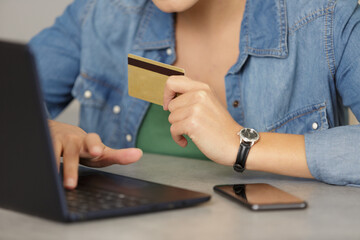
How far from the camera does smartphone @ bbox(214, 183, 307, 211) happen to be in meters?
0.75

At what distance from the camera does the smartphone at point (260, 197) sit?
75 centimetres

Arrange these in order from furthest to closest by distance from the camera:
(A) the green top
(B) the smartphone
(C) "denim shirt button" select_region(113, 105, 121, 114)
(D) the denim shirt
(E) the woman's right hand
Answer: (C) "denim shirt button" select_region(113, 105, 121, 114)
(A) the green top
(D) the denim shirt
(E) the woman's right hand
(B) the smartphone

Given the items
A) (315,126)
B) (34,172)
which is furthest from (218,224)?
(315,126)

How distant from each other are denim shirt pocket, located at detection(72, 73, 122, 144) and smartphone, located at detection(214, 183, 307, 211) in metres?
→ 0.74

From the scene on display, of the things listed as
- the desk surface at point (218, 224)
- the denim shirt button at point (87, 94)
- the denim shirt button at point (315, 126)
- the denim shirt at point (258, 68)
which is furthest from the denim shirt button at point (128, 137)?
the desk surface at point (218, 224)

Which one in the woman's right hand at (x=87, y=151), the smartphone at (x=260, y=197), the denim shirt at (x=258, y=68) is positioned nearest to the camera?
the smartphone at (x=260, y=197)

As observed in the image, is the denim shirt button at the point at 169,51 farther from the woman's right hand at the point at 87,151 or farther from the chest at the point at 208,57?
the woman's right hand at the point at 87,151

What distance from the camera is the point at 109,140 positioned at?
156 centimetres

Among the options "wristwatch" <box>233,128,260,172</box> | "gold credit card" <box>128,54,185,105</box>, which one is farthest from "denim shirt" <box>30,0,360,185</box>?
"gold credit card" <box>128,54,185,105</box>

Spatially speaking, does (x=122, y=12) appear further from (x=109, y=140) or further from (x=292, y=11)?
(x=292, y=11)

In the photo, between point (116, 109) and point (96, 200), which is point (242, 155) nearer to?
point (96, 200)

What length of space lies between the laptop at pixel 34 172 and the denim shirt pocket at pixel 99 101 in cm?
79

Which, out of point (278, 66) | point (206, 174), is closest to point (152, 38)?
point (278, 66)

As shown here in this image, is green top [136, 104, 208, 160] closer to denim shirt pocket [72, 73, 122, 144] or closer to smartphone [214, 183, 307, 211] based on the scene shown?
denim shirt pocket [72, 73, 122, 144]
